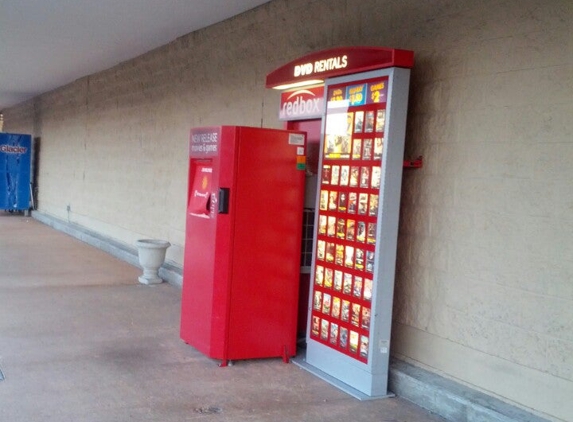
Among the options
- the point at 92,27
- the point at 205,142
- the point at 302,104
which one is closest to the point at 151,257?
the point at 92,27

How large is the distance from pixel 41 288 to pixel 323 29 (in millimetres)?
4607

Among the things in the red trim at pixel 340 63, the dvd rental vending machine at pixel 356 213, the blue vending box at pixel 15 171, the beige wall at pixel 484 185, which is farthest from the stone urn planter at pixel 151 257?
the blue vending box at pixel 15 171

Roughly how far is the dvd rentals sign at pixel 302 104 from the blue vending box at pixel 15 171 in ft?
45.3

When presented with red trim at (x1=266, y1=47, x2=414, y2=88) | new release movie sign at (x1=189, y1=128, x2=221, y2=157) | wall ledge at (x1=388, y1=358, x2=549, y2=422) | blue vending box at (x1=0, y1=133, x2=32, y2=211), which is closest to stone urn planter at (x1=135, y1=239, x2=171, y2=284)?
new release movie sign at (x1=189, y1=128, x2=221, y2=157)

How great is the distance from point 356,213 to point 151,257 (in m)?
4.23

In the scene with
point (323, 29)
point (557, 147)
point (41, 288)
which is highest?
point (323, 29)

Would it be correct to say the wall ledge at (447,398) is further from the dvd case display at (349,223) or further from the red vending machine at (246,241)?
the red vending machine at (246,241)

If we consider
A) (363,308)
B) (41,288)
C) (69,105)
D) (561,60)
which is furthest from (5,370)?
(69,105)

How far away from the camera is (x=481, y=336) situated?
13.0 feet

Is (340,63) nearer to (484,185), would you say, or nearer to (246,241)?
(484,185)

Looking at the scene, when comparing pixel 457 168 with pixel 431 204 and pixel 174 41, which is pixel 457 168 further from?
pixel 174 41

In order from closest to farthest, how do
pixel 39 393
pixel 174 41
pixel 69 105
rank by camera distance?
pixel 39 393
pixel 174 41
pixel 69 105

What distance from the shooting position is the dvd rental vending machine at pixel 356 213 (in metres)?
4.25

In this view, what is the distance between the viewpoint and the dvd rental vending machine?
425 cm
